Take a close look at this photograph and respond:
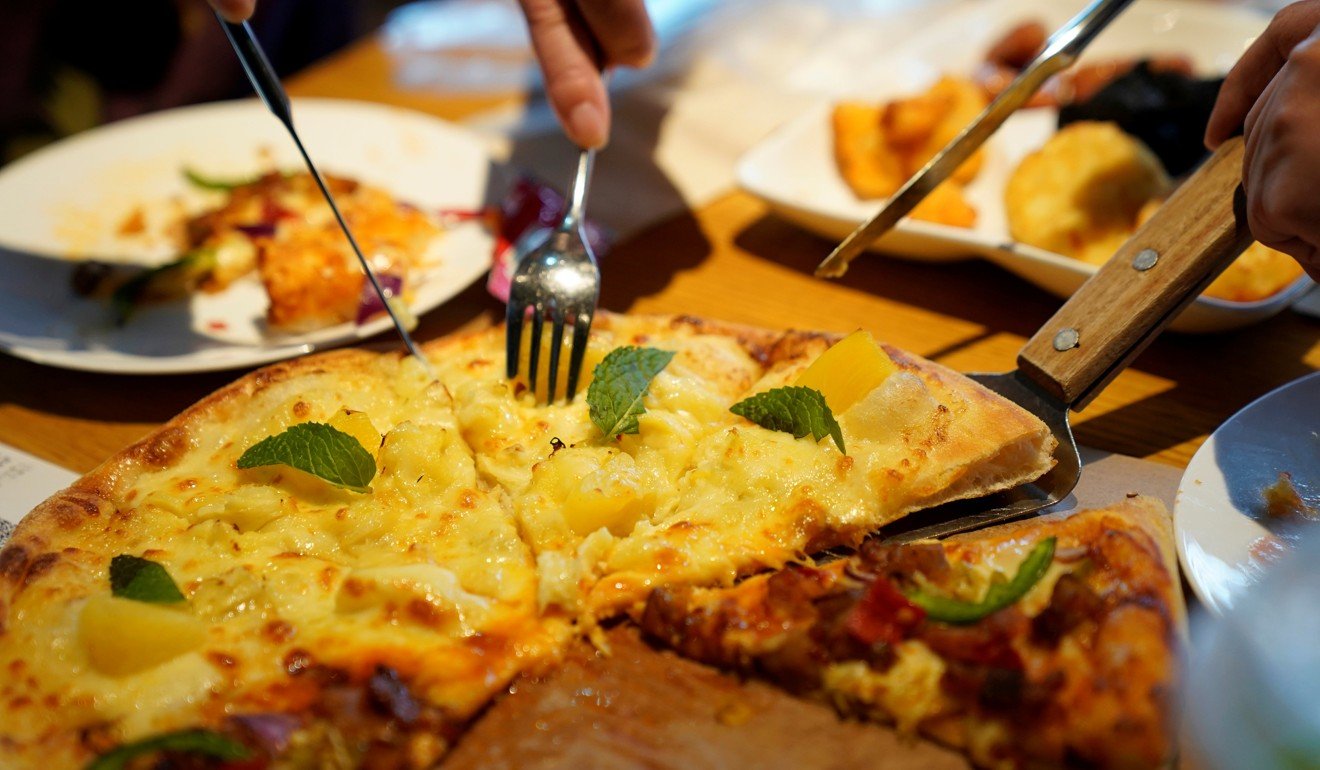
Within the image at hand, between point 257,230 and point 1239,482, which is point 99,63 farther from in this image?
point 1239,482

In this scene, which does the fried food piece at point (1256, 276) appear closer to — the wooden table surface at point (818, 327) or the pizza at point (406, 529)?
the wooden table surface at point (818, 327)

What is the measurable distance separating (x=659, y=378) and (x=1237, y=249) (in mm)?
1527

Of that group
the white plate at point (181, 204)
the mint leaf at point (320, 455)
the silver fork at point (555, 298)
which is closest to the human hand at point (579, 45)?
the silver fork at point (555, 298)

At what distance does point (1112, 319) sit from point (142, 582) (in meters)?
2.39

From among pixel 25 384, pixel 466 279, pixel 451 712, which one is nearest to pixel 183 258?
pixel 25 384

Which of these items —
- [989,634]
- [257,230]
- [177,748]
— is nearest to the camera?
[177,748]

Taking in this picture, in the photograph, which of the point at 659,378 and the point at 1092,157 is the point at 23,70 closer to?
the point at 659,378

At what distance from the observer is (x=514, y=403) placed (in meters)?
2.61

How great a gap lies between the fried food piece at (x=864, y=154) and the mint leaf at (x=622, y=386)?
69.9 inches

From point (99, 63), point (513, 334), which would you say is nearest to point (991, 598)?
point (513, 334)

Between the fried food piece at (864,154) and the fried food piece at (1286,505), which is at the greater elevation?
the fried food piece at (1286,505)

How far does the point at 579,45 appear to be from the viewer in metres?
3.35

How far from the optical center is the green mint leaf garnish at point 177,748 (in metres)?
1.68

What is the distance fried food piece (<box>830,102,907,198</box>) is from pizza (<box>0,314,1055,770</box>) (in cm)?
147
